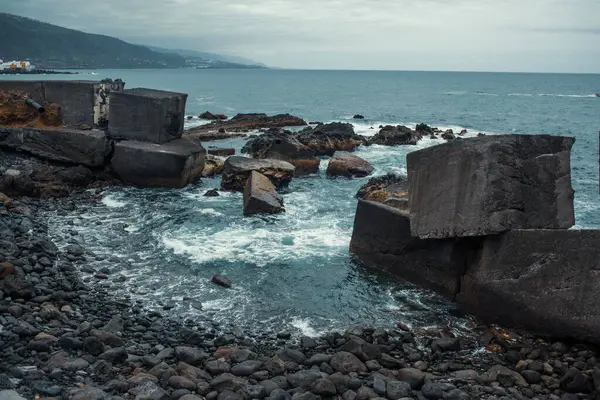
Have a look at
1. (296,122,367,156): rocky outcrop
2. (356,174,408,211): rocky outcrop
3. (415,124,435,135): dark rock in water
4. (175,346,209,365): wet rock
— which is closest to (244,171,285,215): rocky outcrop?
(356,174,408,211): rocky outcrop

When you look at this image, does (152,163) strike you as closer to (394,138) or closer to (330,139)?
(330,139)

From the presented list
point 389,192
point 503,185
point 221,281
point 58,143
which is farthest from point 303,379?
point 58,143

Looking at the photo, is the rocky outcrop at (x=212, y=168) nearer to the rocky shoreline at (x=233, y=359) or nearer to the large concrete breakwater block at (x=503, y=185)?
the rocky shoreline at (x=233, y=359)

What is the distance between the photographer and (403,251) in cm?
1057

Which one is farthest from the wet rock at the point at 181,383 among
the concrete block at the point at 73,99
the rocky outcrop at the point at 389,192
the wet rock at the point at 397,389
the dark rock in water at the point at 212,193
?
the concrete block at the point at 73,99

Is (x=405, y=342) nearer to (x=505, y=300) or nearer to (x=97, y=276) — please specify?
(x=505, y=300)

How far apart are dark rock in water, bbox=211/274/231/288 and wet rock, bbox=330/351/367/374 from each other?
337cm

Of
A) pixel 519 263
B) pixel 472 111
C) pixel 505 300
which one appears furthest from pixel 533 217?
pixel 472 111

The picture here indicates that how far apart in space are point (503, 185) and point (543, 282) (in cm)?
159

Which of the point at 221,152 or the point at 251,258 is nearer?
the point at 251,258

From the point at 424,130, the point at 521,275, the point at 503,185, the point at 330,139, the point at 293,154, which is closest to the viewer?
the point at 521,275

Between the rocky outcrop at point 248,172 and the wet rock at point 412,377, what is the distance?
11.5m

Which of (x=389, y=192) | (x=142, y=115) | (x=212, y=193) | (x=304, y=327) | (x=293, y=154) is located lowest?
(x=304, y=327)

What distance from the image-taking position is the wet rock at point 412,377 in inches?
270
